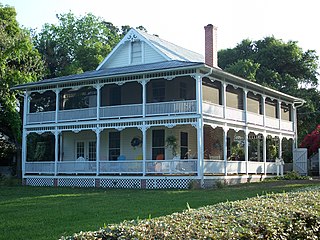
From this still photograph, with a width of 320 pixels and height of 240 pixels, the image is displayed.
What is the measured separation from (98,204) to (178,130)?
458 inches

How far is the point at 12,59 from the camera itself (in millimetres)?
33781

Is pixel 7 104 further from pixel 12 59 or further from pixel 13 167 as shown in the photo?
pixel 13 167

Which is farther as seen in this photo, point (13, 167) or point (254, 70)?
point (254, 70)

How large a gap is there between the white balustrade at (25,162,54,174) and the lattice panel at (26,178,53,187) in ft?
1.36

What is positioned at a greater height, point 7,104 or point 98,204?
point 7,104

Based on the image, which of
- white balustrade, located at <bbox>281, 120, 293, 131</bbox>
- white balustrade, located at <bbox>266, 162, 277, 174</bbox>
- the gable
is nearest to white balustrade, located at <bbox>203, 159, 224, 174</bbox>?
white balustrade, located at <bbox>266, 162, 277, 174</bbox>

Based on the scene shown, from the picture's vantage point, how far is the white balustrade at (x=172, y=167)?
2312 centimetres

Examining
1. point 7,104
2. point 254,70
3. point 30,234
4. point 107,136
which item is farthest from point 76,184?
point 254,70

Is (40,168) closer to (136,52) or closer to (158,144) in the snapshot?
(158,144)

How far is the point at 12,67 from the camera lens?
112 feet

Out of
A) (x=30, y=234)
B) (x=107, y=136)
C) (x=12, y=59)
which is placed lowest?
(x=30, y=234)

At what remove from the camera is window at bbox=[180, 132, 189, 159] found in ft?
87.2

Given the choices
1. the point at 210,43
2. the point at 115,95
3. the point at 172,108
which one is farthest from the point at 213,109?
the point at 115,95

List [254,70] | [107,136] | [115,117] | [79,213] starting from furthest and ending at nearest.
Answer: [254,70] → [107,136] → [115,117] → [79,213]
